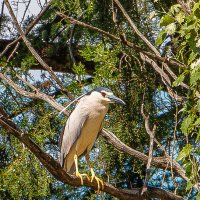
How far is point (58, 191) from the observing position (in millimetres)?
3297

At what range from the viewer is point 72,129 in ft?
10.9

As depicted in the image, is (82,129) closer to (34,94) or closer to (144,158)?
(34,94)

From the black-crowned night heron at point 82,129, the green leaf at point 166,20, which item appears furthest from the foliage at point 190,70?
the black-crowned night heron at point 82,129

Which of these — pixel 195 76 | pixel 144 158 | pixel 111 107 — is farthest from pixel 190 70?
pixel 111 107

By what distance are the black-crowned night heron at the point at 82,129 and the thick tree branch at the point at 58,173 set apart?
0.49m

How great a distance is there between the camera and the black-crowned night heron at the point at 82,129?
3271 mm

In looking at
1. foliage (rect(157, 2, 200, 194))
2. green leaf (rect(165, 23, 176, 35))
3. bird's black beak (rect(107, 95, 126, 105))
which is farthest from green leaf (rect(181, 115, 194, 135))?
bird's black beak (rect(107, 95, 126, 105))

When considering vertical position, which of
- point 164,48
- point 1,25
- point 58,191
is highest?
point 1,25

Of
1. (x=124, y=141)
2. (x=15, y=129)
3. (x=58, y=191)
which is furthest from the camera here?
(x=58, y=191)

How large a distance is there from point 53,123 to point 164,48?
554 mm

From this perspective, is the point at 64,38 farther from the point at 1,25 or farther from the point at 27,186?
the point at 27,186

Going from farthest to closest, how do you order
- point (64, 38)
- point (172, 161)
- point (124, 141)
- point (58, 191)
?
point (64, 38) → point (58, 191) → point (124, 141) → point (172, 161)

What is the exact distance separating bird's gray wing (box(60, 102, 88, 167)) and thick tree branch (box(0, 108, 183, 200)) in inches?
19.4

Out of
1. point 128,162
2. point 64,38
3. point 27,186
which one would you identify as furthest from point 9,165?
point 64,38
